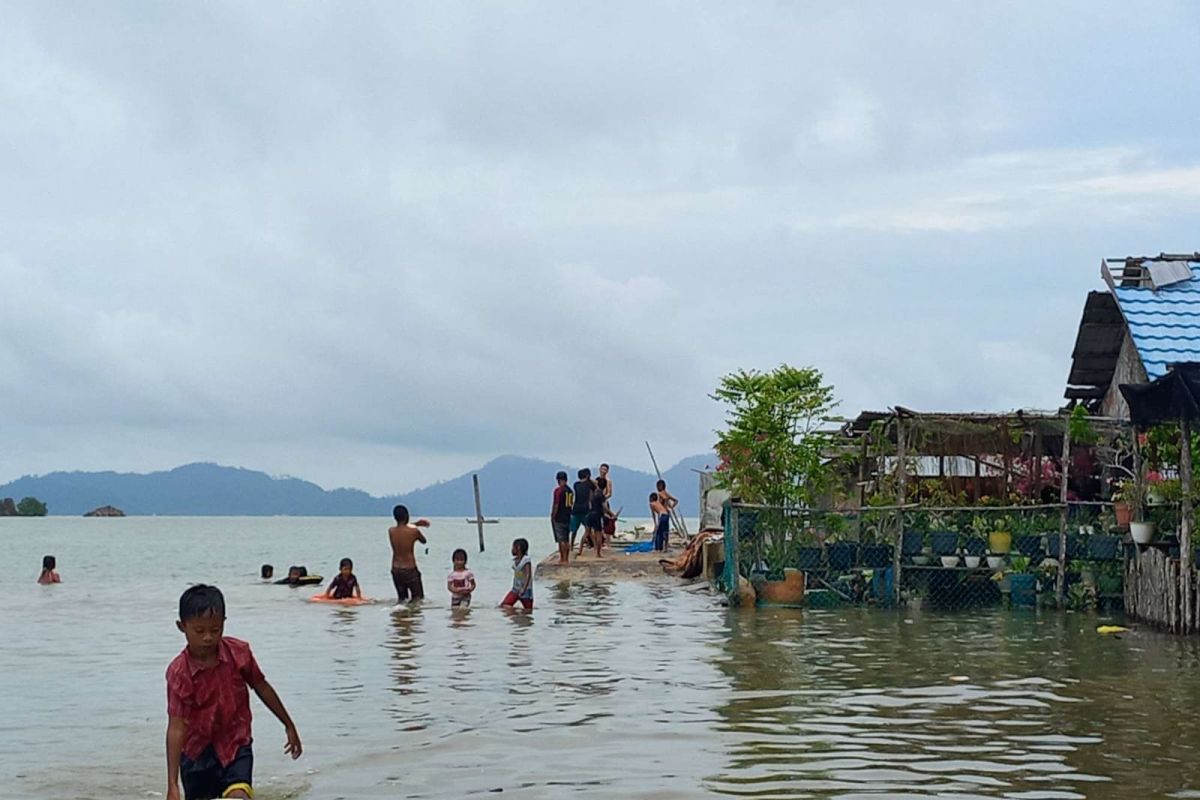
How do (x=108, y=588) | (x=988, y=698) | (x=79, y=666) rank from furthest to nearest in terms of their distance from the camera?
(x=108, y=588) < (x=79, y=666) < (x=988, y=698)

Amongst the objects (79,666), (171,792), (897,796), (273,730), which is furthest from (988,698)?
(79,666)

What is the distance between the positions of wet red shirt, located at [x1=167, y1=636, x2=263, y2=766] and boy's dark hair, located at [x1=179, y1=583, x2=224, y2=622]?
0.54ft

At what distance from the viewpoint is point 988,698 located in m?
11.6

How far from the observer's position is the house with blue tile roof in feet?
62.7

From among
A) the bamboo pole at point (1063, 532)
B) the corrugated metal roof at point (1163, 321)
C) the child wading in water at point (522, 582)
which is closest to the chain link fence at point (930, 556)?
the bamboo pole at point (1063, 532)

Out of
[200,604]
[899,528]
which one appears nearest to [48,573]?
[899,528]

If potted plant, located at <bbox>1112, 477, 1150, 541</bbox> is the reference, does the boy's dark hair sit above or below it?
below

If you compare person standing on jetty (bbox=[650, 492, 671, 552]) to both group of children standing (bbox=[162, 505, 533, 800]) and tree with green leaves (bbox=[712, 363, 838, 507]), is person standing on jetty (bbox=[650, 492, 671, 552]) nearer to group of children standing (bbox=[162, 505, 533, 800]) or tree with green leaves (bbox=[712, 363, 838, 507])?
tree with green leaves (bbox=[712, 363, 838, 507])

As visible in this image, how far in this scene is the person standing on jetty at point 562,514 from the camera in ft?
90.6

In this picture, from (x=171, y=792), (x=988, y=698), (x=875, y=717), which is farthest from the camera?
(x=988, y=698)

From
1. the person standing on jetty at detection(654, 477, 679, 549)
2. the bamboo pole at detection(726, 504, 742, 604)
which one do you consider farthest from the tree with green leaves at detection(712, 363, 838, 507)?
the person standing on jetty at detection(654, 477, 679, 549)

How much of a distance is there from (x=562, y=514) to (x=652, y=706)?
1668 cm

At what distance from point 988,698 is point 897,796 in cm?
394

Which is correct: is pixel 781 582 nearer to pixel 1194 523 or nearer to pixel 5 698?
pixel 1194 523
